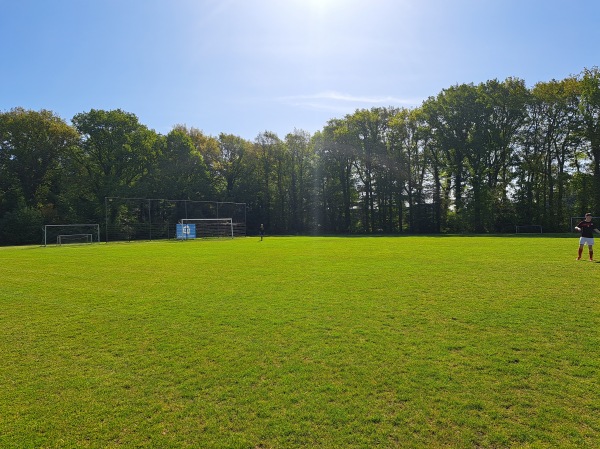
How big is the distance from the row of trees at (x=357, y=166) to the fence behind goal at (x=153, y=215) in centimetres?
408

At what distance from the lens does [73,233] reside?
43594 mm

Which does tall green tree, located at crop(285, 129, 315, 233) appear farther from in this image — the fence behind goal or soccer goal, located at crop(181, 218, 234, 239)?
soccer goal, located at crop(181, 218, 234, 239)

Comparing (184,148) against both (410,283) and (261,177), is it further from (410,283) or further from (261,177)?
(410,283)

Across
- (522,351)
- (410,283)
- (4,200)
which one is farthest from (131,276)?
(4,200)

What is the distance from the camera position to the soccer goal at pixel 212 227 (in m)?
46.5

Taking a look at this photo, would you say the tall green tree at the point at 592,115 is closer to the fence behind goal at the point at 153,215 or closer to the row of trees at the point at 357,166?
the row of trees at the point at 357,166

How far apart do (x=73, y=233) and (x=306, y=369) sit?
47.1 m

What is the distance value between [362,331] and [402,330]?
1.99 feet

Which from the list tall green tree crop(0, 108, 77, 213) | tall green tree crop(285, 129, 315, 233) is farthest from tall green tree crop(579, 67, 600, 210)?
tall green tree crop(0, 108, 77, 213)

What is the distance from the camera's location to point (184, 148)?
57812 mm

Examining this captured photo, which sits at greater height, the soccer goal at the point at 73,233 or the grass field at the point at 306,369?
the soccer goal at the point at 73,233

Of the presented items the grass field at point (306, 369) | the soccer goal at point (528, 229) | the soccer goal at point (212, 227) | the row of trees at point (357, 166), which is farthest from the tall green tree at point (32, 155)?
the soccer goal at point (528, 229)

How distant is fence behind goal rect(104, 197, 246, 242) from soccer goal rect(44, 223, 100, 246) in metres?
1.64

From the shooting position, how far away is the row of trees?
45125 millimetres
